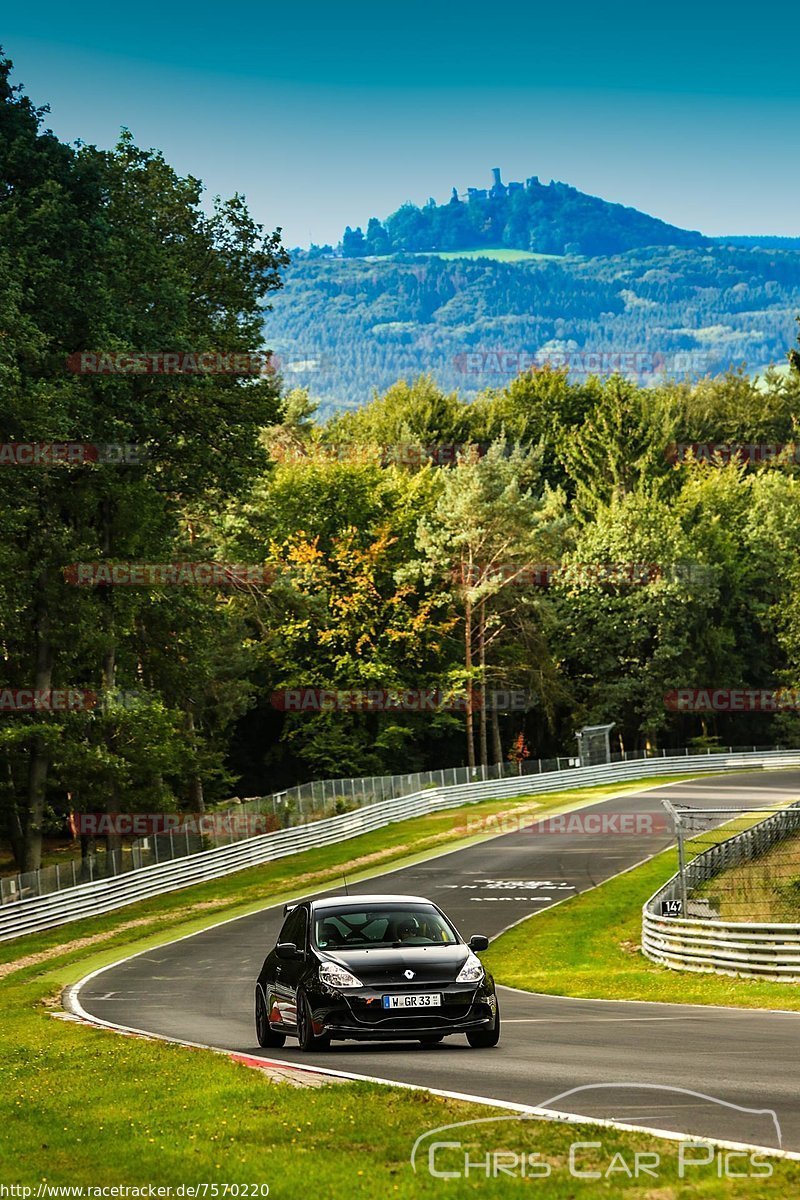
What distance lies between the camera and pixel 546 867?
4781cm

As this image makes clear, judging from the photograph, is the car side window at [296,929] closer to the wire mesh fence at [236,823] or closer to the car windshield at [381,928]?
the car windshield at [381,928]

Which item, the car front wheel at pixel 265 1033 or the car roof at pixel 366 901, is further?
the car roof at pixel 366 901

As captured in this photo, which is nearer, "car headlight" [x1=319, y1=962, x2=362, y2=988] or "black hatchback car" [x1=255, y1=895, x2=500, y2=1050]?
"black hatchback car" [x1=255, y1=895, x2=500, y2=1050]

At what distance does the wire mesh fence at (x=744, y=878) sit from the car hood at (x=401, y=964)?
14.4m

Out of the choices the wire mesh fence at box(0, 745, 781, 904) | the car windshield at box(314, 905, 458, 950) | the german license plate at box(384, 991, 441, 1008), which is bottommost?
the wire mesh fence at box(0, 745, 781, 904)

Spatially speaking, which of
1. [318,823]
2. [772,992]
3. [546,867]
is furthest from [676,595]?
[772,992]

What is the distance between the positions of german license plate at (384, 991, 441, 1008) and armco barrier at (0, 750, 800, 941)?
1082 inches

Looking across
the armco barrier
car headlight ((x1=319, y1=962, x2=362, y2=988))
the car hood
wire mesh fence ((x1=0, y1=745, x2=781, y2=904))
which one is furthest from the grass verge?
wire mesh fence ((x1=0, y1=745, x2=781, y2=904))

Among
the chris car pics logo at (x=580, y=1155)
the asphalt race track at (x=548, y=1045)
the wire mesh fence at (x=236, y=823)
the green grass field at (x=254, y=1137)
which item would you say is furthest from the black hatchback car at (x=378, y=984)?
the wire mesh fence at (x=236, y=823)

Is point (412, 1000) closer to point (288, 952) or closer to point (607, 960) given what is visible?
point (288, 952)

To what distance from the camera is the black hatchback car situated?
1459 centimetres

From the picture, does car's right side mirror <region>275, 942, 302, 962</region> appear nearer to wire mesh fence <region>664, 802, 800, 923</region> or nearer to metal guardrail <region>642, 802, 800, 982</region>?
metal guardrail <region>642, 802, 800, 982</region>

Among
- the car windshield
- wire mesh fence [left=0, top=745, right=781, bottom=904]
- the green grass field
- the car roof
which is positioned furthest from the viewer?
wire mesh fence [left=0, top=745, right=781, bottom=904]

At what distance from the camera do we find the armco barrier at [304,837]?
4225 cm
